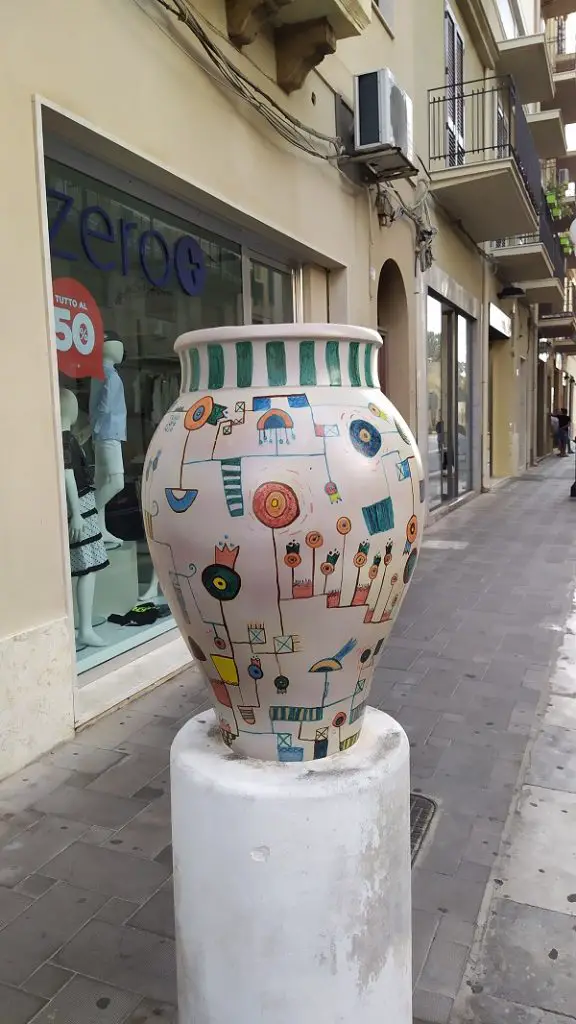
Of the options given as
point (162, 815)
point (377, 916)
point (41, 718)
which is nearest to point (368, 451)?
point (377, 916)

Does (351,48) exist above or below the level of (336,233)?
above

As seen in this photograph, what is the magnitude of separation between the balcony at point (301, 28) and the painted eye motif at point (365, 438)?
4.36 meters

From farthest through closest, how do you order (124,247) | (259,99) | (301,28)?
1. (301,28)
2. (259,99)
3. (124,247)

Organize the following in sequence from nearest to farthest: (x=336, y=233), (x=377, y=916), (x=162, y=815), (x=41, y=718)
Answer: (x=377, y=916) < (x=162, y=815) < (x=41, y=718) < (x=336, y=233)

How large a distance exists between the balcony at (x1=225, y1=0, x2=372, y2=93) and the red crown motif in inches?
179

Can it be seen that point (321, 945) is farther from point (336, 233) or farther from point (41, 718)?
point (336, 233)

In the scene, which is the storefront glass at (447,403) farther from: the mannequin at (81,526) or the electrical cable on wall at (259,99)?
the mannequin at (81,526)

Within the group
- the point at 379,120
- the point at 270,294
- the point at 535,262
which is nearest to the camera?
the point at 270,294

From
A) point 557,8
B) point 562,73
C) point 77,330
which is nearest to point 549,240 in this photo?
point 562,73

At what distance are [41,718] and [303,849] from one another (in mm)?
2146

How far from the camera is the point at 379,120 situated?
6.49 m

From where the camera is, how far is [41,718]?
3369 mm

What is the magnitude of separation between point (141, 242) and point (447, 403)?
820cm

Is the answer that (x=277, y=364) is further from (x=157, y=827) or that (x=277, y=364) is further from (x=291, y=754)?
(x=157, y=827)
